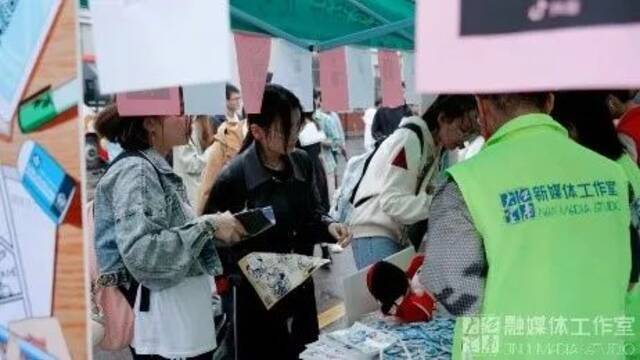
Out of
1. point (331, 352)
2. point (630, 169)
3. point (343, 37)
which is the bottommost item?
point (331, 352)

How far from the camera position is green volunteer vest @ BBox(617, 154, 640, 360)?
4.71 ft

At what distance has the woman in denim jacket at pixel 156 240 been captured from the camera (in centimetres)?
185

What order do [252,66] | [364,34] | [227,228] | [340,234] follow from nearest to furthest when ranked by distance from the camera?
1. [227,228]
2. [252,66]
3. [340,234]
4. [364,34]

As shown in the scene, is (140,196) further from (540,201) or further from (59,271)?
(540,201)

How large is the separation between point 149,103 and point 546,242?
866mm

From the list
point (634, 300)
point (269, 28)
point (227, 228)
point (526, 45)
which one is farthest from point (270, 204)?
point (526, 45)

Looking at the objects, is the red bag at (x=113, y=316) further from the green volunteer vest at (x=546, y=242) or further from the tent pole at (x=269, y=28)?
the green volunteer vest at (x=546, y=242)

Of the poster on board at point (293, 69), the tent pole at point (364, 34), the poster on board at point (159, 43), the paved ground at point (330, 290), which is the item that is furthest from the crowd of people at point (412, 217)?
the paved ground at point (330, 290)

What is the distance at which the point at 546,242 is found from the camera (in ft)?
3.92

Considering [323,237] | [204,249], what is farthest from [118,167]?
[323,237]

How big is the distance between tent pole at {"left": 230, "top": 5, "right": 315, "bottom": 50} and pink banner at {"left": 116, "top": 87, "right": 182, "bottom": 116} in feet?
3.24

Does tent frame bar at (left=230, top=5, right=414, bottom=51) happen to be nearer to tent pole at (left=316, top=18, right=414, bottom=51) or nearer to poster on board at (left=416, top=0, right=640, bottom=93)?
tent pole at (left=316, top=18, right=414, bottom=51)

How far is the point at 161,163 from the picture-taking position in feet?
6.46

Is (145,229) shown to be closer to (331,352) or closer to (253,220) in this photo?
(253,220)
